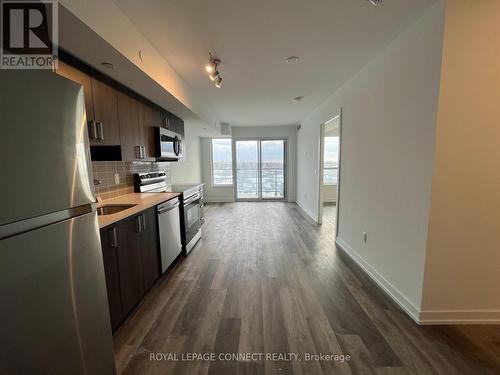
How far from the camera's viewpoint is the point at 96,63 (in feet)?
5.85

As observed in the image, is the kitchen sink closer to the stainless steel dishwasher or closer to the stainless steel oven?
the stainless steel dishwasher

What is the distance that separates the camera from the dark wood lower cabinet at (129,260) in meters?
1.63

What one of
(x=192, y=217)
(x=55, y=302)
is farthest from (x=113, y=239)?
(x=192, y=217)

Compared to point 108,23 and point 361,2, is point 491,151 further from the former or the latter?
point 108,23

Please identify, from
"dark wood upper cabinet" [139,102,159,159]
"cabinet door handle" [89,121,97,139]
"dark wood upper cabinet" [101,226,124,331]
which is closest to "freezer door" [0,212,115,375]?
"dark wood upper cabinet" [101,226,124,331]

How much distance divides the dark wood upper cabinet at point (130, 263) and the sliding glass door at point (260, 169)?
515 cm

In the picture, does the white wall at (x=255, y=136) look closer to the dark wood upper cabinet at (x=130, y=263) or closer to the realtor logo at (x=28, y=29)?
the dark wood upper cabinet at (x=130, y=263)

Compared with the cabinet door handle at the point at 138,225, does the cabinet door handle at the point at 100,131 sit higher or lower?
higher

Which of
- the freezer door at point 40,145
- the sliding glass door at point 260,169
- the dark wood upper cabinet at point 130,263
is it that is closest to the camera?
the freezer door at point 40,145

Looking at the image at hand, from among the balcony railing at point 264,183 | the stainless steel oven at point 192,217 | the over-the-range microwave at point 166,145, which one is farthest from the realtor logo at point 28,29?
the balcony railing at point 264,183

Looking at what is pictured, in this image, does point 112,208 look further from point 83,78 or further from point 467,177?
point 467,177

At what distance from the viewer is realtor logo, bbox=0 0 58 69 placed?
1.00 meters

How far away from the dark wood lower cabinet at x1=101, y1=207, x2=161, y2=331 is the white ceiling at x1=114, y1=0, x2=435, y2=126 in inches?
64.9

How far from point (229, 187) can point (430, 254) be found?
5.76 m
